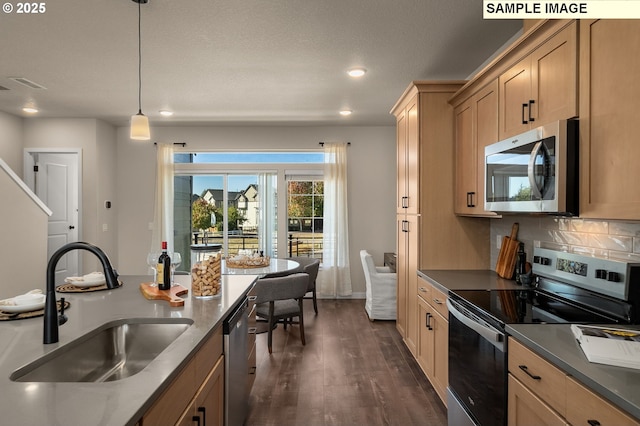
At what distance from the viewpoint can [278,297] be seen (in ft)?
12.0

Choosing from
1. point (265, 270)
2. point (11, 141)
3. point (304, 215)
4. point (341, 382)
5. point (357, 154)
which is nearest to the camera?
point (341, 382)

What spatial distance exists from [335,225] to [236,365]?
4.08 m

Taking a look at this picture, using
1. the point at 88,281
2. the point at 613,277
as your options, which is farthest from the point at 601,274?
the point at 88,281

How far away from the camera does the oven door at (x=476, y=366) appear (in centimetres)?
173

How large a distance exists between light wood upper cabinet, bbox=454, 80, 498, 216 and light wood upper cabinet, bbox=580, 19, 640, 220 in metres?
0.87

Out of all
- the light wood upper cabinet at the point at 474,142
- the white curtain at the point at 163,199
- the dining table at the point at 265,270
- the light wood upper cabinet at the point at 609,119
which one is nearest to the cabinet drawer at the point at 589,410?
the light wood upper cabinet at the point at 609,119

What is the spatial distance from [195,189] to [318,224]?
210 cm

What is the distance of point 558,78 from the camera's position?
1.84 meters

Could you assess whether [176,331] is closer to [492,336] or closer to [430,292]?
[492,336]

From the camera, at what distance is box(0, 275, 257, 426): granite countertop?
88 centimetres

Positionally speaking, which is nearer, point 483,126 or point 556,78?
point 556,78

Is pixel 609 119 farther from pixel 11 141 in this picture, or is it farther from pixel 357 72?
pixel 11 141

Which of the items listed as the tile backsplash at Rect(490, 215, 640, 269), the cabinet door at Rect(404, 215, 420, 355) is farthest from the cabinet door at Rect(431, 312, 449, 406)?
the tile backsplash at Rect(490, 215, 640, 269)

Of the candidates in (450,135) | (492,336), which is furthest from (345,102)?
(492,336)
